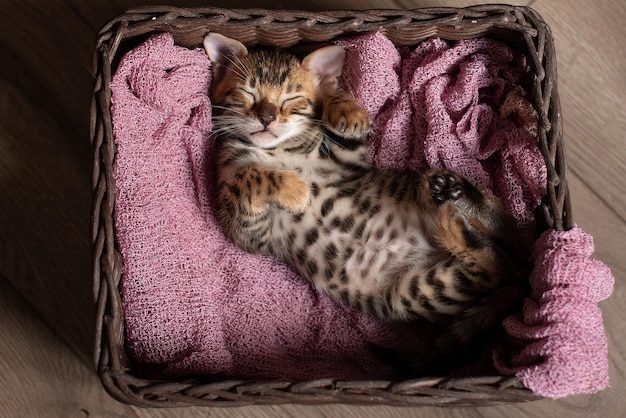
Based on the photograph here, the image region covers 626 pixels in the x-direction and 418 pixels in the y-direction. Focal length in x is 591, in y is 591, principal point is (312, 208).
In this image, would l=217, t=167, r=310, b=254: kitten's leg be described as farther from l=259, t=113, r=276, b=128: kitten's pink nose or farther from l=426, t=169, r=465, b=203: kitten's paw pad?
l=426, t=169, r=465, b=203: kitten's paw pad

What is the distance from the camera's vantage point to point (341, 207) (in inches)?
55.4

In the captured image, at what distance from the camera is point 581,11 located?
1648 millimetres

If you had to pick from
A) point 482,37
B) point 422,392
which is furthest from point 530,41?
point 422,392

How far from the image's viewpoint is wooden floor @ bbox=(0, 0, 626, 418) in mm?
1553

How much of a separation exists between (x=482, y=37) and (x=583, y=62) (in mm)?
368

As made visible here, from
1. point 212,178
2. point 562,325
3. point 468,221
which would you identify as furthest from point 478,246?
point 212,178

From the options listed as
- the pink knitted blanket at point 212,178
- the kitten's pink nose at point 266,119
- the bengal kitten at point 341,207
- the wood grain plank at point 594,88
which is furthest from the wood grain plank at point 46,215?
the wood grain plank at point 594,88

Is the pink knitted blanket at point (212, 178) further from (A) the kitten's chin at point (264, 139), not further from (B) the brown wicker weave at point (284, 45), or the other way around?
(A) the kitten's chin at point (264, 139)

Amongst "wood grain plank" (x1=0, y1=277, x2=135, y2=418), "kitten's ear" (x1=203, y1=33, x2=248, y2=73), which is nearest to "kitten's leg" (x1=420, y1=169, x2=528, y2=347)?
"kitten's ear" (x1=203, y1=33, x2=248, y2=73)

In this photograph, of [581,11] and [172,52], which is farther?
[581,11]

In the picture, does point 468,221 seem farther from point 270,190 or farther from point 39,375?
point 39,375

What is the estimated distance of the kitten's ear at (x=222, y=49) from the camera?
1.42 metres

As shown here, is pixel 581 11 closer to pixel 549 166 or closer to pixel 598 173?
pixel 598 173

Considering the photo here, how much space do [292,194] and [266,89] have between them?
278 mm
